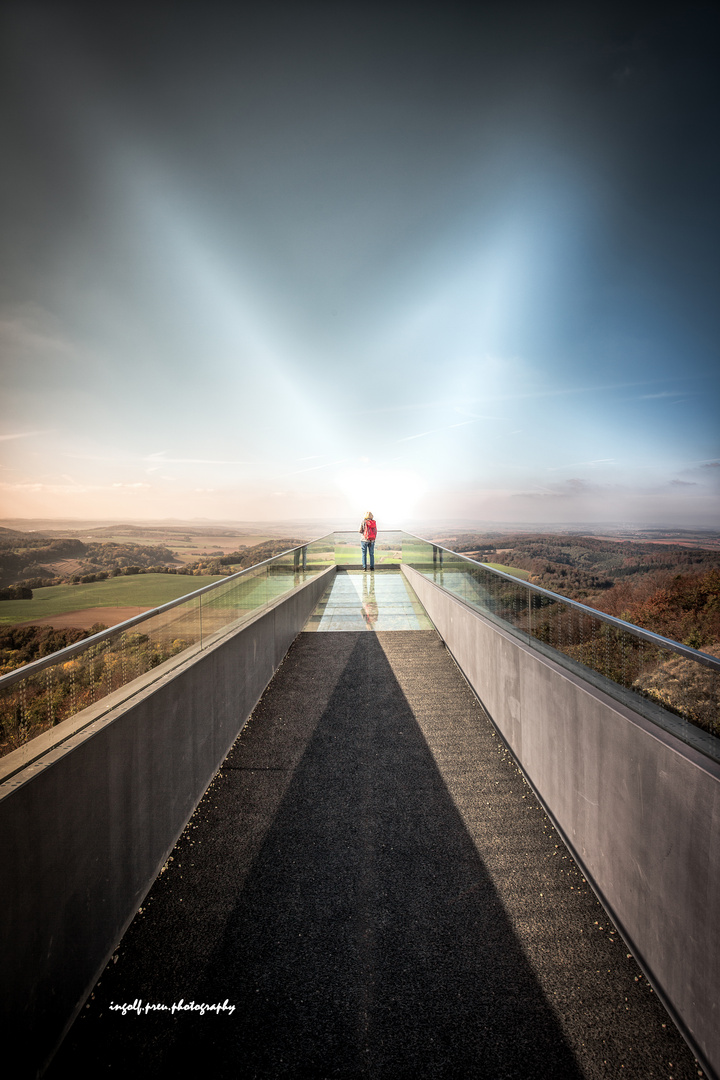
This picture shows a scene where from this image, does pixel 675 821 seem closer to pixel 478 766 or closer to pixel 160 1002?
pixel 478 766

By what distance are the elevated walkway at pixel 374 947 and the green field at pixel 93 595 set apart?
176 feet

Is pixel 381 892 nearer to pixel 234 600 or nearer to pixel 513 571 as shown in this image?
pixel 234 600

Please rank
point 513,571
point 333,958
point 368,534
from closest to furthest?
1. point 333,958
2. point 513,571
3. point 368,534

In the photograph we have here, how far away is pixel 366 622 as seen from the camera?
904 centimetres

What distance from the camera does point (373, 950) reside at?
2189mm

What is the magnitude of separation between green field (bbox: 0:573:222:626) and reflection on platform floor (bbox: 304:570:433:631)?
4440cm

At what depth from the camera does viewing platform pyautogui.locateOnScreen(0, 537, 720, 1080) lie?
1739mm

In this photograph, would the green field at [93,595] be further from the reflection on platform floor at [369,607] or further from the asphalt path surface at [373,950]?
the asphalt path surface at [373,950]

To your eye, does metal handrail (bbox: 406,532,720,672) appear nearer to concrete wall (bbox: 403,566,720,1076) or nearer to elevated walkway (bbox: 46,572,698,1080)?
concrete wall (bbox: 403,566,720,1076)

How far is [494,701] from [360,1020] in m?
3.03

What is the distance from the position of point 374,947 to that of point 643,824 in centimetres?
147

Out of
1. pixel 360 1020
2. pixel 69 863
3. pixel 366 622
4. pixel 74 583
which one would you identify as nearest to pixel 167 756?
pixel 69 863

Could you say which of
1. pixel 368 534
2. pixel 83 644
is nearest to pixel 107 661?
pixel 83 644

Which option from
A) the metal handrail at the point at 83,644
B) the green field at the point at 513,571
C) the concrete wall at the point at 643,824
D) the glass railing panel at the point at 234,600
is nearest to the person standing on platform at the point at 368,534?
the glass railing panel at the point at 234,600
